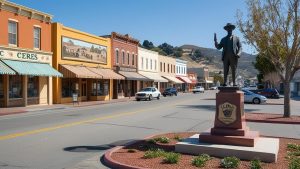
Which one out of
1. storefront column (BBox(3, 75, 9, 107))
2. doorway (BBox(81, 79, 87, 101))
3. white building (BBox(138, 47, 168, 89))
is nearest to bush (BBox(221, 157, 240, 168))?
storefront column (BBox(3, 75, 9, 107))

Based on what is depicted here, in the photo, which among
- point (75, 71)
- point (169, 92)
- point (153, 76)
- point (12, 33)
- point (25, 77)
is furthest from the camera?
point (153, 76)

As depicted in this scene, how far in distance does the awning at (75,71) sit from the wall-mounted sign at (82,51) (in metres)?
1.18

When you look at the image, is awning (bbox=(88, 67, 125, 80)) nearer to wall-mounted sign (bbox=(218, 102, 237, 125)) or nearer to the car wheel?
the car wheel

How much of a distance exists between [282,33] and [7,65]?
19.3 metres

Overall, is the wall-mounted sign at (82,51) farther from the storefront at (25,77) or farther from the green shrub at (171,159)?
the green shrub at (171,159)

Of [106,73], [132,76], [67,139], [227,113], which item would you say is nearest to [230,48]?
[227,113]

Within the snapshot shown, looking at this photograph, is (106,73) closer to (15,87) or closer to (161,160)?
(15,87)

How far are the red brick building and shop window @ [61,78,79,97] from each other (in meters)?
10.1

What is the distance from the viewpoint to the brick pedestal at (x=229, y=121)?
10.5m

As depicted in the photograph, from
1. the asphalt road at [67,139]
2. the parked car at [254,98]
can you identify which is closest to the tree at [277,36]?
the asphalt road at [67,139]

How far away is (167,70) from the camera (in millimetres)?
76250

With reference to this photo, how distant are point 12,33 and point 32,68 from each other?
3131 millimetres

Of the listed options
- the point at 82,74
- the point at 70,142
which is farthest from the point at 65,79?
the point at 70,142

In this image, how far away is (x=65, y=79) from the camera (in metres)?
36.9
